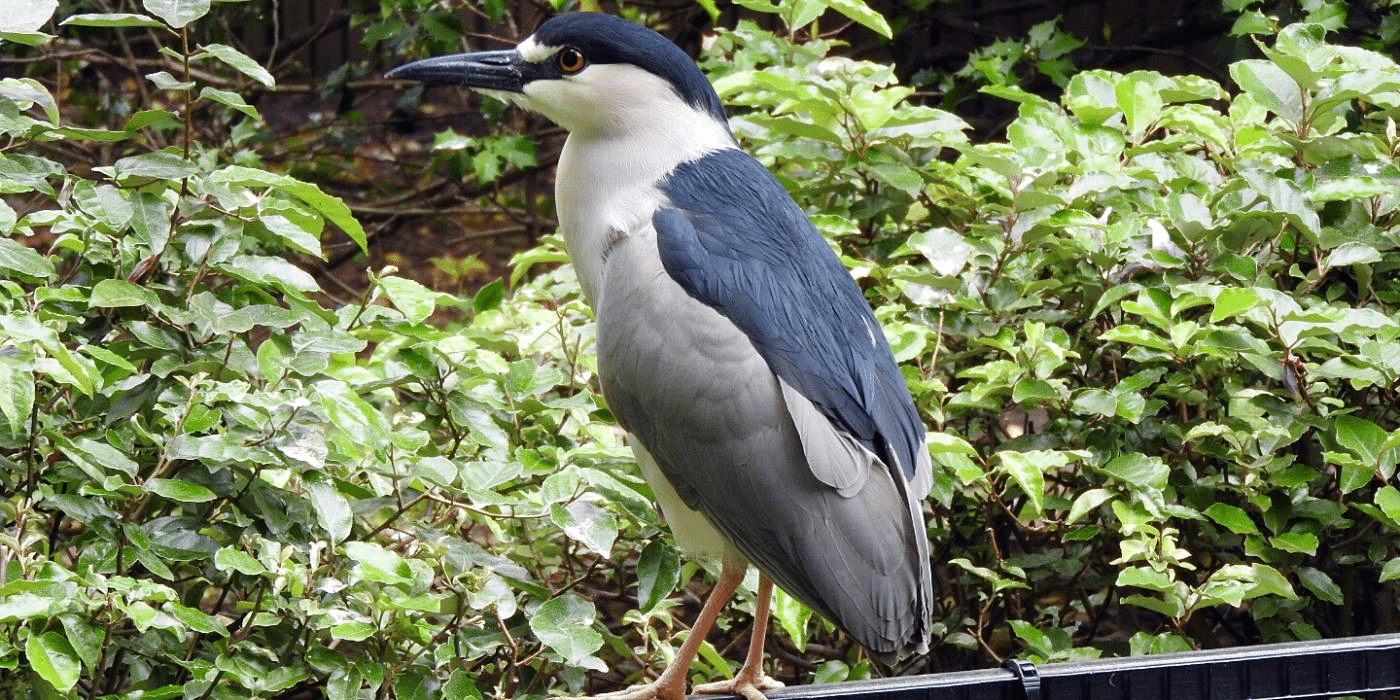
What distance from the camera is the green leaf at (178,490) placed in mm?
1768

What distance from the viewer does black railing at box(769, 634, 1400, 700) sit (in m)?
1.69

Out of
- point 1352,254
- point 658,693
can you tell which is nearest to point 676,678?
point 658,693

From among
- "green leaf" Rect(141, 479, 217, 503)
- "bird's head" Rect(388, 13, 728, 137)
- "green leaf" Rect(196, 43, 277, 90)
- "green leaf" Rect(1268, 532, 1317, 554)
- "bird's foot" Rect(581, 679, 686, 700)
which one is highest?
"green leaf" Rect(196, 43, 277, 90)

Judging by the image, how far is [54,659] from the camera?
1.63 metres

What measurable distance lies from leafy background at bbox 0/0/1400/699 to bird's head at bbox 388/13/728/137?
0.35 m

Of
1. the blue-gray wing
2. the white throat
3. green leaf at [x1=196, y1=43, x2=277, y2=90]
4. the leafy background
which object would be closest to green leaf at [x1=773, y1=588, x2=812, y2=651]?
the leafy background

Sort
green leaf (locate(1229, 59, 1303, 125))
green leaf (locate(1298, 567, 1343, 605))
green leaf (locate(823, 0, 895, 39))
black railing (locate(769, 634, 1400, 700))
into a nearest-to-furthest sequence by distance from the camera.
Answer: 1. black railing (locate(769, 634, 1400, 700))
2. green leaf (locate(1298, 567, 1343, 605))
3. green leaf (locate(1229, 59, 1303, 125))
4. green leaf (locate(823, 0, 895, 39))

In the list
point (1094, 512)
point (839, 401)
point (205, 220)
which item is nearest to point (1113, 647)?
point (1094, 512)

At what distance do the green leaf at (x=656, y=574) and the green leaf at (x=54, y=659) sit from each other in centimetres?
75

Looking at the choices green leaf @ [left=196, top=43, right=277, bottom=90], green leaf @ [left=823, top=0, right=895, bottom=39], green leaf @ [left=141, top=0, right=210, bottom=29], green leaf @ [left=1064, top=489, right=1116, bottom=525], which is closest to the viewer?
green leaf @ [left=141, top=0, right=210, bottom=29]

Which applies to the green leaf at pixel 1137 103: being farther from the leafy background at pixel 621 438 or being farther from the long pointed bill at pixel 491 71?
the long pointed bill at pixel 491 71

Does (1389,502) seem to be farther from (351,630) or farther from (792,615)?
(351,630)

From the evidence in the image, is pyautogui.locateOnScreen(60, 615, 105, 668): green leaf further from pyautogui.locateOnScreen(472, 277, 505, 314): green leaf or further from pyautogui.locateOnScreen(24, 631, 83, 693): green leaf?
pyautogui.locateOnScreen(472, 277, 505, 314): green leaf

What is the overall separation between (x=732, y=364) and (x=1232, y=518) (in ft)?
2.80
